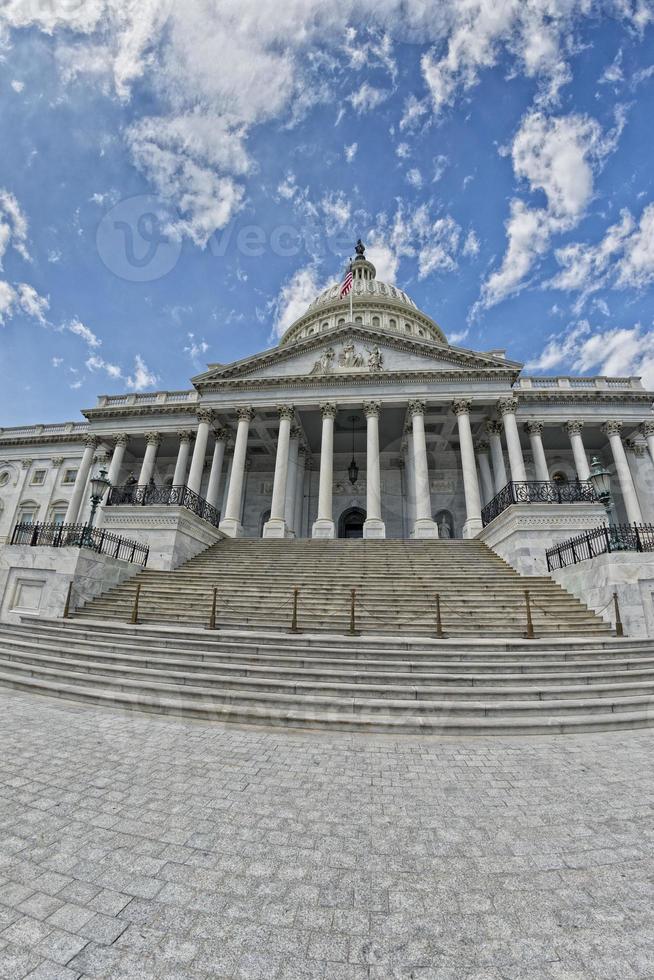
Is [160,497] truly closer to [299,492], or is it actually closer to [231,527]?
[231,527]

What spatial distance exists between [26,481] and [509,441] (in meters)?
40.7

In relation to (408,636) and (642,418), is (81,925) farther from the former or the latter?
(642,418)

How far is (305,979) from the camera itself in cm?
210

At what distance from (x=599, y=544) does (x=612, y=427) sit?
60.1ft

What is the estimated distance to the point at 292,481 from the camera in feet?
92.3

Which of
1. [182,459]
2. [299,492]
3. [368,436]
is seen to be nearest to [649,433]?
[368,436]

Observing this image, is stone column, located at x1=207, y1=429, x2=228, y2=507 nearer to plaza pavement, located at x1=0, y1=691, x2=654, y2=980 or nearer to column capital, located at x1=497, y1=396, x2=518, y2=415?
column capital, located at x1=497, y1=396, x2=518, y2=415

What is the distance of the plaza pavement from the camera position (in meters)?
2.24

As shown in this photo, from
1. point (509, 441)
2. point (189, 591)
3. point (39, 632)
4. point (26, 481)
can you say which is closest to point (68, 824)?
point (39, 632)

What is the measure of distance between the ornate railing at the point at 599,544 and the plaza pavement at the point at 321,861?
7.07m

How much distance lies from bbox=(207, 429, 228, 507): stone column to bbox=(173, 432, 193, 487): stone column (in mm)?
2717

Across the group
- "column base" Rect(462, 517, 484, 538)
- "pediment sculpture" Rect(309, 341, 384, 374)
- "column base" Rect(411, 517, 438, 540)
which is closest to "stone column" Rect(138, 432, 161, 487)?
"pediment sculpture" Rect(309, 341, 384, 374)

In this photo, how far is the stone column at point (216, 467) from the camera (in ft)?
91.0

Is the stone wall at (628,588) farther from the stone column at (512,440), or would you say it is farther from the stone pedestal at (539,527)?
the stone column at (512,440)
